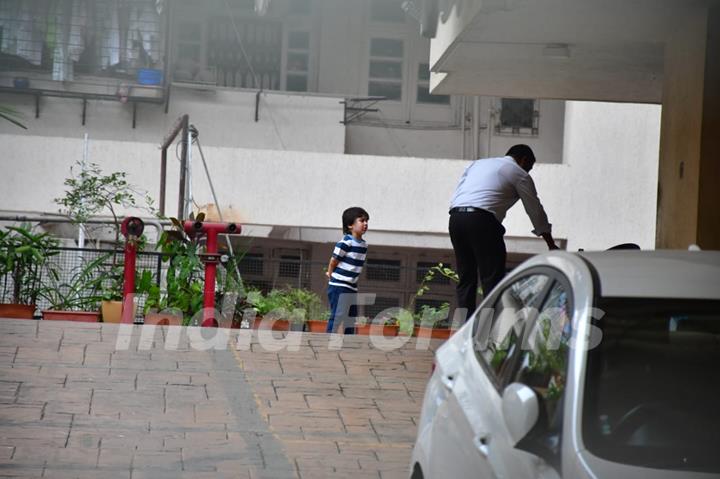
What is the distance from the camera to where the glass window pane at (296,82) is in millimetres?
21492

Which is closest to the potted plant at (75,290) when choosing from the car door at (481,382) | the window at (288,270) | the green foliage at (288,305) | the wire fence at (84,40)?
the green foliage at (288,305)

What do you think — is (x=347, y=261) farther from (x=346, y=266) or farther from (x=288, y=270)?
(x=288, y=270)

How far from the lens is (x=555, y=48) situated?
10586 millimetres

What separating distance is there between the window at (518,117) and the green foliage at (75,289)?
10723 mm

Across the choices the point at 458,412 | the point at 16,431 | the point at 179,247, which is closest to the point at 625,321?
the point at 458,412

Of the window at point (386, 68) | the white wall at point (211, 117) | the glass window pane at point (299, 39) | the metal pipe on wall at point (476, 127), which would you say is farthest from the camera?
the window at point (386, 68)

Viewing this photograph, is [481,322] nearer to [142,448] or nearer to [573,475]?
[573,475]

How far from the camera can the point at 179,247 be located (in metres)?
12.5

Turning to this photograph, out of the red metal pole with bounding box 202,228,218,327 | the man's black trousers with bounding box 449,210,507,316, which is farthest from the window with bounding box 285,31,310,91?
the man's black trousers with bounding box 449,210,507,316

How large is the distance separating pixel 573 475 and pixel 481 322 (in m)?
1.53

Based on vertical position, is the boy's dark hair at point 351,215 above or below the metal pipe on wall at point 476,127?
below

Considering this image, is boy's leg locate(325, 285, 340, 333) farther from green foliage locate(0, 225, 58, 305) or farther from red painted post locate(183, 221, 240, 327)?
green foliage locate(0, 225, 58, 305)

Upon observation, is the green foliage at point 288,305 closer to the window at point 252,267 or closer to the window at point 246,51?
the window at point 252,267

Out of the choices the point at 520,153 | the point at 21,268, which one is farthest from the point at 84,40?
the point at 520,153
